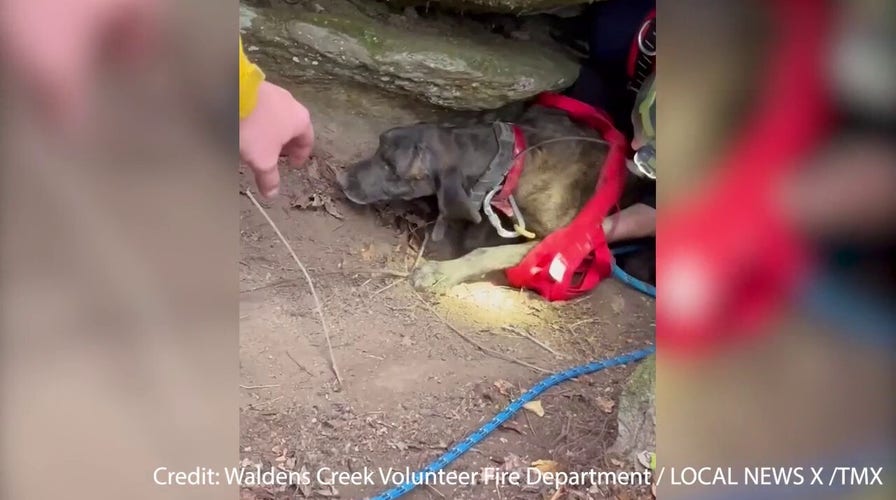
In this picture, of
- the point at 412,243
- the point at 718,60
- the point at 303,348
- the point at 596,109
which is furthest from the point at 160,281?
the point at 718,60

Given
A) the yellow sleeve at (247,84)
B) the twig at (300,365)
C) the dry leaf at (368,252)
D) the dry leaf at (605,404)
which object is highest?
the yellow sleeve at (247,84)

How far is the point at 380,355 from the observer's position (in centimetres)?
83

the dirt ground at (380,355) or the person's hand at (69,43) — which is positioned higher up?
the person's hand at (69,43)

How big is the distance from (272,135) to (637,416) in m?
0.53

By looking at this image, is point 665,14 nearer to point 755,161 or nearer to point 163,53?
point 755,161

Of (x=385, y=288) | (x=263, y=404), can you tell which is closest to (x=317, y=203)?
(x=385, y=288)

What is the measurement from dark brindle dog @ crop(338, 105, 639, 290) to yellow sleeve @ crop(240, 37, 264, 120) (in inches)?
5.3

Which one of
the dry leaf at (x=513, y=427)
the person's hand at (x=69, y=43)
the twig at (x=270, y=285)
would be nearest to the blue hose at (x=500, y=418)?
the dry leaf at (x=513, y=427)

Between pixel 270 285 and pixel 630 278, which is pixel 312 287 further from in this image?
pixel 630 278

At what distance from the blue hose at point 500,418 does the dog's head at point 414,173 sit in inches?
8.7

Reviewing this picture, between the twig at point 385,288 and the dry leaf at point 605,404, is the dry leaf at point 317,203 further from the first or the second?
the dry leaf at point 605,404

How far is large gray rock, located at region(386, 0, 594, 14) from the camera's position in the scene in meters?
0.85

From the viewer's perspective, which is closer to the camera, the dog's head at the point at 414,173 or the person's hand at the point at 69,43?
the person's hand at the point at 69,43

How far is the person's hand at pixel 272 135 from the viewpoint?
80cm
